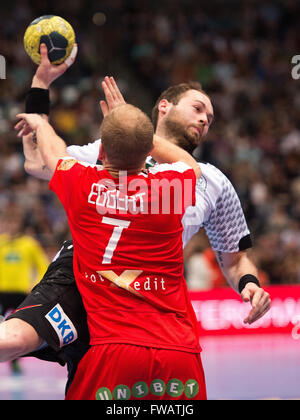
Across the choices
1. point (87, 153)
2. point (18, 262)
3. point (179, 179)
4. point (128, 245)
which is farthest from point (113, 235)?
point (18, 262)

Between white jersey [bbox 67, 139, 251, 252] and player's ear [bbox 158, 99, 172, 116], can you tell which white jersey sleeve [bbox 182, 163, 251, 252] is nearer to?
white jersey [bbox 67, 139, 251, 252]

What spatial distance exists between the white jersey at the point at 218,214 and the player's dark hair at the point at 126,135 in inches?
41.1

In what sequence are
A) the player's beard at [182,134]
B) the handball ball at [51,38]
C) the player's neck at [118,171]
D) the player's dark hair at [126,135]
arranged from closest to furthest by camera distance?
the player's dark hair at [126,135] < the player's neck at [118,171] < the handball ball at [51,38] < the player's beard at [182,134]

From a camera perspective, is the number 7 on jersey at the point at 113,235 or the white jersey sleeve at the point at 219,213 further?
the white jersey sleeve at the point at 219,213

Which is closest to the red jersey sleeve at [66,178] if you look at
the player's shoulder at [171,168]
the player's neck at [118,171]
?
the player's neck at [118,171]

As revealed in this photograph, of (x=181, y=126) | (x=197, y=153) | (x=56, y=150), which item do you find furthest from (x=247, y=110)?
(x=56, y=150)

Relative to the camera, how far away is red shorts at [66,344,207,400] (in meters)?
3.05

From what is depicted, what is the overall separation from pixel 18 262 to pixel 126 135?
6.94 m

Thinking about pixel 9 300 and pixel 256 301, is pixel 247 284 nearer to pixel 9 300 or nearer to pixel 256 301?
pixel 256 301

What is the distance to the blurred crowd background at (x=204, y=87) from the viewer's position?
39.4 ft

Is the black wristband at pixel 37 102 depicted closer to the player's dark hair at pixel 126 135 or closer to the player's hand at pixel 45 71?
the player's hand at pixel 45 71

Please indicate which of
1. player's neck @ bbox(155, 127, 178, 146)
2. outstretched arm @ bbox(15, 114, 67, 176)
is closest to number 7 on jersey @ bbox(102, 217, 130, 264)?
outstretched arm @ bbox(15, 114, 67, 176)

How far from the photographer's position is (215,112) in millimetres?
14531
